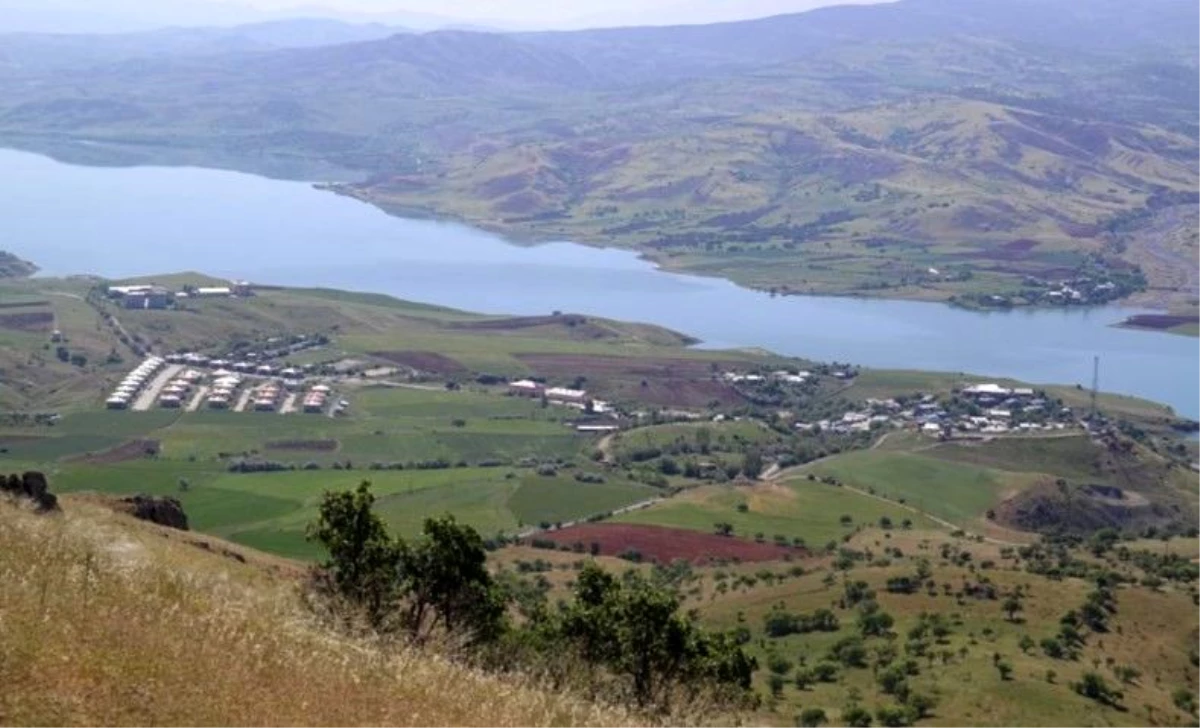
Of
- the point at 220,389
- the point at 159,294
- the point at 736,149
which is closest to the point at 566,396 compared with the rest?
the point at 220,389

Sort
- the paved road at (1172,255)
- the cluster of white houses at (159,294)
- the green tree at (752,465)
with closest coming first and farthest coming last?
the green tree at (752,465) → the cluster of white houses at (159,294) → the paved road at (1172,255)

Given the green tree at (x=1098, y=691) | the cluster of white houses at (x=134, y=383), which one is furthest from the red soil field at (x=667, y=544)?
the cluster of white houses at (x=134, y=383)

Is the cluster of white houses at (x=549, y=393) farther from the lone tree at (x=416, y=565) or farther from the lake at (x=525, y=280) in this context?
the lone tree at (x=416, y=565)

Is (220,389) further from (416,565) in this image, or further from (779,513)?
(416,565)

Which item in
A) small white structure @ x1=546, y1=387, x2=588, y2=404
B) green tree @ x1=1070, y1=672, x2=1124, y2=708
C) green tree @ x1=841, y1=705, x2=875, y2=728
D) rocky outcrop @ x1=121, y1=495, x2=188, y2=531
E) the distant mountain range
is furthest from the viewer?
the distant mountain range

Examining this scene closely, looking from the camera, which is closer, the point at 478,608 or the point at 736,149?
the point at 478,608

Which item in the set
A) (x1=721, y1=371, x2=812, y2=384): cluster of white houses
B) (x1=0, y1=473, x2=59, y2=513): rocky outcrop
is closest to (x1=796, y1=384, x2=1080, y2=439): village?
(x1=721, y1=371, x2=812, y2=384): cluster of white houses

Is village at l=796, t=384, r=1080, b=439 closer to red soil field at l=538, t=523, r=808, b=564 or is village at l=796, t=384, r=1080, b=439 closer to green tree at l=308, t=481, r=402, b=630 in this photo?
red soil field at l=538, t=523, r=808, b=564
